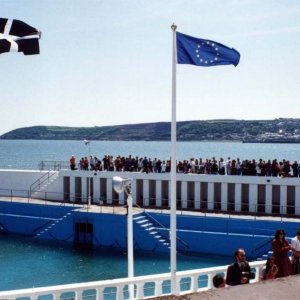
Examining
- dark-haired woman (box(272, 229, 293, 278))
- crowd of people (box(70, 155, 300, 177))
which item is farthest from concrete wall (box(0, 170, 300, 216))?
dark-haired woman (box(272, 229, 293, 278))

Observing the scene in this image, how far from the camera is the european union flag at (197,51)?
10.9m

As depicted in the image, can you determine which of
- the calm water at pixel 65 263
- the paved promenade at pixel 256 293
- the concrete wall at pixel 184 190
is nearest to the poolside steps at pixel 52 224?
the calm water at pixel 65 263

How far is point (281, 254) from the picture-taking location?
1094cm

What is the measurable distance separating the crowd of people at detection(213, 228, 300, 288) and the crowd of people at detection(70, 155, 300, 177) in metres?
22.8

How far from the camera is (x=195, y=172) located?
121 feet

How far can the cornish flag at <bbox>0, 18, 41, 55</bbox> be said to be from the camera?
1103cm

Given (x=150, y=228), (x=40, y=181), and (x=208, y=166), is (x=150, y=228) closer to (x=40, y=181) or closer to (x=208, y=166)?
(x=208, y=166)

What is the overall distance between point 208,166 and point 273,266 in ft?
85.2

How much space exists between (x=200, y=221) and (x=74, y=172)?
11.4 meters


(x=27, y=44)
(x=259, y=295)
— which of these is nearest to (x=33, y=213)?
(x=27, y=44)

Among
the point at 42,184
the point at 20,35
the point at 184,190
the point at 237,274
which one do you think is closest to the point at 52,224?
the point at 42,184

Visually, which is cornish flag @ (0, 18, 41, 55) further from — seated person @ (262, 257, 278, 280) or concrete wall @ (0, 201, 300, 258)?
concrete wall @ (0, 201, 300, 258)

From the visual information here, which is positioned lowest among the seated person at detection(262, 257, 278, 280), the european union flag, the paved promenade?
the seated person at detection(262, 257, 278, 280)

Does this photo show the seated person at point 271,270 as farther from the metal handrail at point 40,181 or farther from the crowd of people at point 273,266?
the metal handrail at point 40,181
